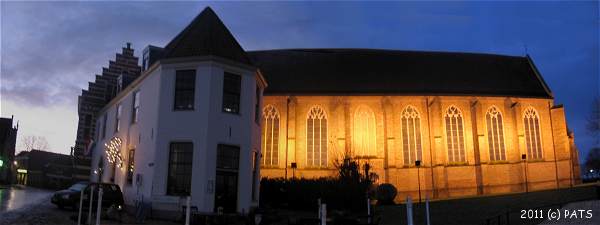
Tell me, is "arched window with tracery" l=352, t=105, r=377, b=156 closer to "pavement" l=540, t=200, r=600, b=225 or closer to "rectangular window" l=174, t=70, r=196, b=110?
"pavement" l=540, t=200, r=600, b=225

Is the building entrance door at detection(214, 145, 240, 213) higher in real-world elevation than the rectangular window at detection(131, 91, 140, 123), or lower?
lower

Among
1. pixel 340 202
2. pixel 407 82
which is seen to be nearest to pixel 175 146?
pixel 340 202

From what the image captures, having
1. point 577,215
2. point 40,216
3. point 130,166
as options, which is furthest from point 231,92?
point 577,215

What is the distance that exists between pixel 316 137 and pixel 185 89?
1810 centimetres

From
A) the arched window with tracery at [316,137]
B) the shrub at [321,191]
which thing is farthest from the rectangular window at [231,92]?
the arched window with tracery at [316,137]

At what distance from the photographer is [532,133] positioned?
38500 mm

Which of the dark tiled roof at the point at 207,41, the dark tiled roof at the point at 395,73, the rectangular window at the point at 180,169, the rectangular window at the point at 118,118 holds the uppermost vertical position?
the dark tiled roof at the point at 395,73

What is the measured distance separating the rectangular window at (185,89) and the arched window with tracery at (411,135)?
21.0 m

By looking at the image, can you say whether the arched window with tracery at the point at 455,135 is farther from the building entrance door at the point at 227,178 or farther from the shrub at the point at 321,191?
the building entrance door at the point at 227,178

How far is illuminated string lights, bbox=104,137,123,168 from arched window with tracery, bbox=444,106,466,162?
23710 millimetres

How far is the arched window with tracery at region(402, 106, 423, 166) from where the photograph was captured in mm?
37000

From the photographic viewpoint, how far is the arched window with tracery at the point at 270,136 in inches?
1437

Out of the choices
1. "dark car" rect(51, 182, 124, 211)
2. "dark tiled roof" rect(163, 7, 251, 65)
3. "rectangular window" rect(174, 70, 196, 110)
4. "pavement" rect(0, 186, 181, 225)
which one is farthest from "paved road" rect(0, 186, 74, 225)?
"dark tiled roof" rect(163, 7, 251, 65)

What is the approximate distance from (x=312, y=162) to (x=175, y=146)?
59.0ft
